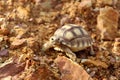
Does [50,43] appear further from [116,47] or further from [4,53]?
[116,47]

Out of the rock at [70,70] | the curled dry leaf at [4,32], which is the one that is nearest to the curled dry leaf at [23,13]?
the curled dry leaf at [4,32]

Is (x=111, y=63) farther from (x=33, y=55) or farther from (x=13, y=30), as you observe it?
(x=13, y=30)

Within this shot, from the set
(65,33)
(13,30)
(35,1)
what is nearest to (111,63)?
(65,33)

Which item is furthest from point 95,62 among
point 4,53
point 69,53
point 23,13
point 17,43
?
point 23,13

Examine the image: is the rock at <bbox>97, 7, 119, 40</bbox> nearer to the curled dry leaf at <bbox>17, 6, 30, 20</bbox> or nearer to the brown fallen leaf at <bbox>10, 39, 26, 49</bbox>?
the curled dry leaf at <bbox>17, 6, 30, 20</bbox>

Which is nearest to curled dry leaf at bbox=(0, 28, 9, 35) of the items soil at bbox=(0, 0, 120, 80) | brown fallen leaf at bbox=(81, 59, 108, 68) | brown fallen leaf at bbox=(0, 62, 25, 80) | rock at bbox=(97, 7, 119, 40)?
soil at bbox=(0, 0, 120, 80)
